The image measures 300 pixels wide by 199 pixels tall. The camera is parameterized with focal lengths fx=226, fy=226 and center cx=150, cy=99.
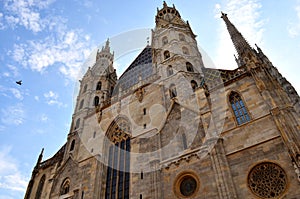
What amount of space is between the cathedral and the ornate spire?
10 centimetres

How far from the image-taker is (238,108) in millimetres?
12781

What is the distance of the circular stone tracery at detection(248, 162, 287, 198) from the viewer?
9625 mm

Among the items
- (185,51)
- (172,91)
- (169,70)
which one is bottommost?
(172,91)

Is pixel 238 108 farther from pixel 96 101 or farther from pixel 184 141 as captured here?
pixel 96 101

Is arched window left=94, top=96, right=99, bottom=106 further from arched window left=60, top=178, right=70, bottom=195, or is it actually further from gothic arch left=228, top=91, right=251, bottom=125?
gothic arch left=228, top=91, right=251, bottom=125

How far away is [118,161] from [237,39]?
12.5 m

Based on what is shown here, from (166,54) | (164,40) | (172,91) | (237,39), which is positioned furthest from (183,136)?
(164,40)

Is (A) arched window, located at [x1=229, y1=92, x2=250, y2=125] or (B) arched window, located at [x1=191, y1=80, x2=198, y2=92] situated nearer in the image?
(A) arched window, located at [x1=229, y1=92, x2=250, y2=125]

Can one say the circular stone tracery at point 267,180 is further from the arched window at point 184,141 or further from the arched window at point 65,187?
the arched window at point 65,187

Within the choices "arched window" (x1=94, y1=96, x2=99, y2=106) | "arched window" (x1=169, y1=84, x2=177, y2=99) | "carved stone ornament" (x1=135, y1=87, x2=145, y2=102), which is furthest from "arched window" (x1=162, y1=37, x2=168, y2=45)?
"arched window" (x1=94, y1=96, x2=99, y2=106)

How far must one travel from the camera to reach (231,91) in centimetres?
1357

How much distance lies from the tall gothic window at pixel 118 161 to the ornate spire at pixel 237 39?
32.8 feet

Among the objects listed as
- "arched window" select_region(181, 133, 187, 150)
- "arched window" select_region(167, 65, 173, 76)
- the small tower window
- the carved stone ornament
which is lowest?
"arched window" select_region(181, 133, 187, 150)

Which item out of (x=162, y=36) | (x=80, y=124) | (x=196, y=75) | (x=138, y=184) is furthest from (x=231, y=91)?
(x=80, y=124)
